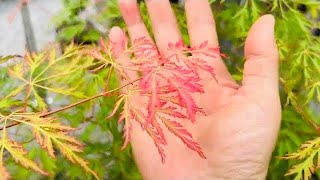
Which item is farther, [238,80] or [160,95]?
[238,80]

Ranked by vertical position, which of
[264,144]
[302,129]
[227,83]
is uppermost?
[227,83]

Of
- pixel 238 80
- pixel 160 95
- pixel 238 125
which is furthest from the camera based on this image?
pixel 238 80

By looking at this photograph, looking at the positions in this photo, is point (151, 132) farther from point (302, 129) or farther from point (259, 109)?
point (302, 129)

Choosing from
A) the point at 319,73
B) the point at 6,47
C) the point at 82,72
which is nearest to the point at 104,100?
the point at 82,72

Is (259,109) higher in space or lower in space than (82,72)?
lower

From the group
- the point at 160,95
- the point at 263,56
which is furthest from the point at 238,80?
the point at 160,95

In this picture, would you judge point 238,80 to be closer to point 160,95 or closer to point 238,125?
point 238,125

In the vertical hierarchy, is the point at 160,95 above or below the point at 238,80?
above

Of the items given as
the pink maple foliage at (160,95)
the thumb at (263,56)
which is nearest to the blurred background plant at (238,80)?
the thumb at (263,56)
